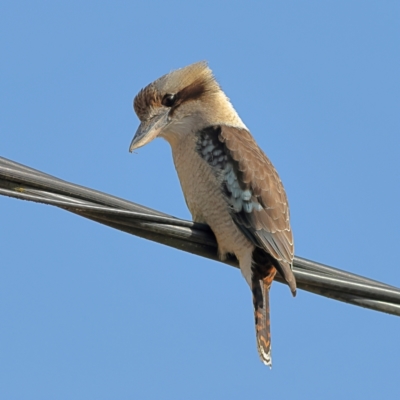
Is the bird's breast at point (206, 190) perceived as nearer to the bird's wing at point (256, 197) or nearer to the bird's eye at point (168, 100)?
the bird's wing at point (256, 197)

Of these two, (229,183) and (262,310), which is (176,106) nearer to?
(229,183)

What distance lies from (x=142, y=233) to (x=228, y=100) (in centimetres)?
258

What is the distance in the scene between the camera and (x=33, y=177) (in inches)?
130

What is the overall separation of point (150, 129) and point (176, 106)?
0.94 feet

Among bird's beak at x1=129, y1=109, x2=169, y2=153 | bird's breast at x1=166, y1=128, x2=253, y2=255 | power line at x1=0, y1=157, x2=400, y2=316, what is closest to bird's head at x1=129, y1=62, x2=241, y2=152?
bird's beak at x1=129, y1=109, x2=169, y2=153

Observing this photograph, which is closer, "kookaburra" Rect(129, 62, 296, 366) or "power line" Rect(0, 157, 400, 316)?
"power line" Rect(0, 157, 400, 316)

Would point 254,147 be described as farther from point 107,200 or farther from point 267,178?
point 107,200

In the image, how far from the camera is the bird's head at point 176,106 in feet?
18.0

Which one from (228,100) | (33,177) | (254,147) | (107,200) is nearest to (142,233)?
(107,200)

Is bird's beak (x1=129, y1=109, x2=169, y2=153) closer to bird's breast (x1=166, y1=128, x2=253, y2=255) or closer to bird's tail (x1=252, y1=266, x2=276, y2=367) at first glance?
bird's breast (x1=166, y1=128, x2=253, y2=255)

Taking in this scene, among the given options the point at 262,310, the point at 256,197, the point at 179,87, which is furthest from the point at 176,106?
the point at 262,310

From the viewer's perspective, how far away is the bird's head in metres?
5.48

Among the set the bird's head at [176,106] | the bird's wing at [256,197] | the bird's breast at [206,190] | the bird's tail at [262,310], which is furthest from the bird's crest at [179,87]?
the bird's tail at [262,310]

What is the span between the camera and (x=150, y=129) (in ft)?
17.9
